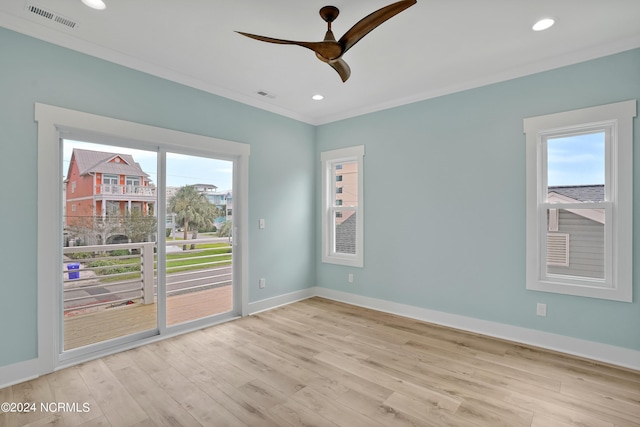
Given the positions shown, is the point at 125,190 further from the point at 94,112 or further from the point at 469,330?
the point at 469,330

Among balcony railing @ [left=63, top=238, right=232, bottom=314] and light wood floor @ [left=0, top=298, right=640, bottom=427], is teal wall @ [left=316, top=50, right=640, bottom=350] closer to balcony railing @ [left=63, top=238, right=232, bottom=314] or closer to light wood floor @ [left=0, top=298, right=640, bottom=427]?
light wood floor @ [left=0, top=298, right=640, bottom=427]

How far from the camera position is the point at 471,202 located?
3.58m

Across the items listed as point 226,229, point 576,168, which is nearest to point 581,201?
point 576,168

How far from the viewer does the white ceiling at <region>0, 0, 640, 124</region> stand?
2.30 m

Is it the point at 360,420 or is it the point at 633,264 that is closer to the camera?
the point at 360,420

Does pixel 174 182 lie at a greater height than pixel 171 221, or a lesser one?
greater

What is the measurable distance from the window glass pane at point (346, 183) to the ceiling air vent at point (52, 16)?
3435 mm

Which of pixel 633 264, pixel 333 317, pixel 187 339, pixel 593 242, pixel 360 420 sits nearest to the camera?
pixel 360 420

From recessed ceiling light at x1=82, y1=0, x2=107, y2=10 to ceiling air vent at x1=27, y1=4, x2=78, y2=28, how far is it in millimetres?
340

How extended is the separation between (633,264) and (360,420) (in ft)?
8.87

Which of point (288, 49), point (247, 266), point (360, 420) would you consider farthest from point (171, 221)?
point (360, 420)

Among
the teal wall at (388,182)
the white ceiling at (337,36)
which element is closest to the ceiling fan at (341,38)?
the white ceiling at (337,36)

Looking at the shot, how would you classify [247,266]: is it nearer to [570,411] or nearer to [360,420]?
[360,420]

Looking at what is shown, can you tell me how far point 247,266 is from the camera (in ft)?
13.5
